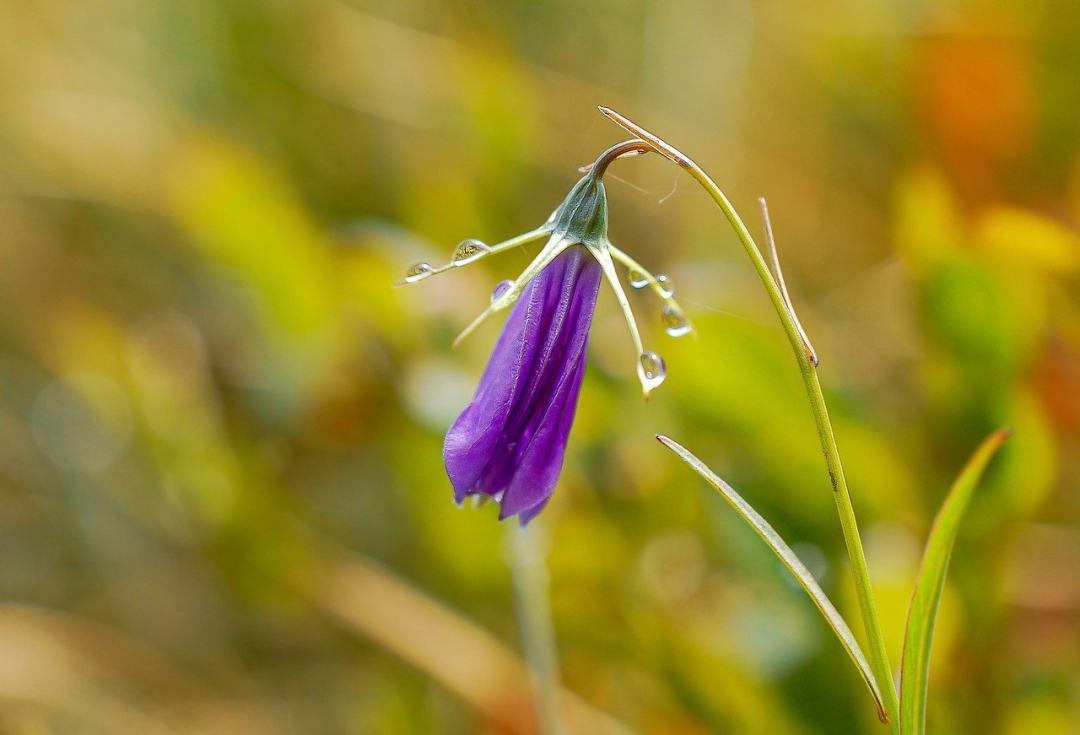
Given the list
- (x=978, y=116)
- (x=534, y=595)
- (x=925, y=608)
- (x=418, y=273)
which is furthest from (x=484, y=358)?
(x=978, y=116)

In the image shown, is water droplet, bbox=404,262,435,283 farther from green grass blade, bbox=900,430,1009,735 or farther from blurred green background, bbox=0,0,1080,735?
green grass blade, bbox=900,430,1009,735

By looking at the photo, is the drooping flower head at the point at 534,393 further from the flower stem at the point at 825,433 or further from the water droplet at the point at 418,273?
the flower stem at the point at 825,433

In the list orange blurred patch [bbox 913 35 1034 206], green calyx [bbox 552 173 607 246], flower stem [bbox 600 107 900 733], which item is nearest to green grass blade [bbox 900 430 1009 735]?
flower stem [bbox 600 107 900 733]

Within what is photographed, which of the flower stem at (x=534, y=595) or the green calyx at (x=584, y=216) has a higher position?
the flower stem at (x=534, y=595)

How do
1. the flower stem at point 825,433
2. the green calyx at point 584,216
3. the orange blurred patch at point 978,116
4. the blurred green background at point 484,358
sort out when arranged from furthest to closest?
the orange blurred patch at point 978,116
the blurred green background at point 484,358
the green calyx at point 584,216
the flower stem at point 825,433

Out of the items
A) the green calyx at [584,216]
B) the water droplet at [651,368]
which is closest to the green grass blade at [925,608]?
the water droplet at [651,368]

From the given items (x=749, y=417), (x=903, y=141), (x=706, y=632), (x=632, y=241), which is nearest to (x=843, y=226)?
(x=903, y=141)

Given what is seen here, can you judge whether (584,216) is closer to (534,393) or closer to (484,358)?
(534,393)

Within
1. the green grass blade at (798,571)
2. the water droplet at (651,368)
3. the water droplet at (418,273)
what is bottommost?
the green grass blade at (798,571)

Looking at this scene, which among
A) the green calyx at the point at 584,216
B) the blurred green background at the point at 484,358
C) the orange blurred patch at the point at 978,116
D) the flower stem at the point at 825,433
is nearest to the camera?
the flower stem at the point at 825,433
